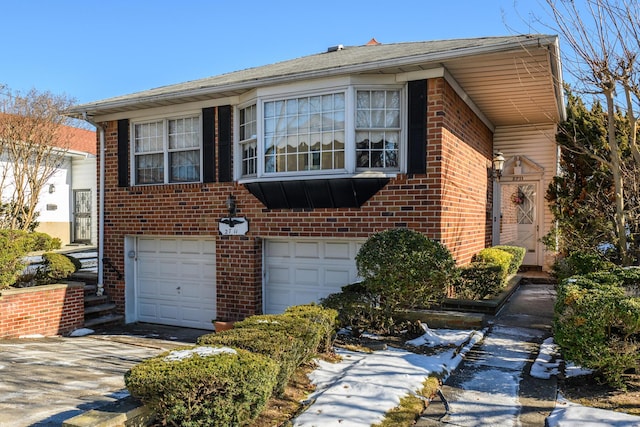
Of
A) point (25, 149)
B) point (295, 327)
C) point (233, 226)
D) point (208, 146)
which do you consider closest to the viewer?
point (295, 327)

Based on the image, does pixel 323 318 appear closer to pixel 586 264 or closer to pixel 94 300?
pixel 586 264

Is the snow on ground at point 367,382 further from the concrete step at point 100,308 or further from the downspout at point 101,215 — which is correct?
the downspout at point 101,215

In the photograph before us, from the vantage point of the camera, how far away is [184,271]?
1050cm

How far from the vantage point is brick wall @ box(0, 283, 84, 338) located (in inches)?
354

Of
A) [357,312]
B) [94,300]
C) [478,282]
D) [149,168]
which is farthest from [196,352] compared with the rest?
[94,300]

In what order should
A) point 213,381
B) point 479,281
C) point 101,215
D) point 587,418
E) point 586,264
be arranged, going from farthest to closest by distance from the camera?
point 101,215
point 479,281
point 586,264
point 587,418
point 213,381

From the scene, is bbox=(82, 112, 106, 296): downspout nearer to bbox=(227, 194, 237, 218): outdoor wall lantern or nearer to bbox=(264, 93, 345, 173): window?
bbox=(227, 194, 237, 218): outdoor wall lantern

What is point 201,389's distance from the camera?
351cm

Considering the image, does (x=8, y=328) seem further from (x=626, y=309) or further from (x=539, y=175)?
(x=539, y=175)

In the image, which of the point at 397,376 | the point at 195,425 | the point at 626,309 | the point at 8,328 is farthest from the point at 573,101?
the point at 8,328

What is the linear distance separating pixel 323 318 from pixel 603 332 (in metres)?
2.93

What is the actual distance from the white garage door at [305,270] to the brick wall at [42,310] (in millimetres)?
4089

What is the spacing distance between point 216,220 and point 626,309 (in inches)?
286

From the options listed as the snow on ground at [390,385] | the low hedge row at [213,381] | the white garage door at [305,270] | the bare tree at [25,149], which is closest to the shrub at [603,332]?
the snow on ground at [390,385]
